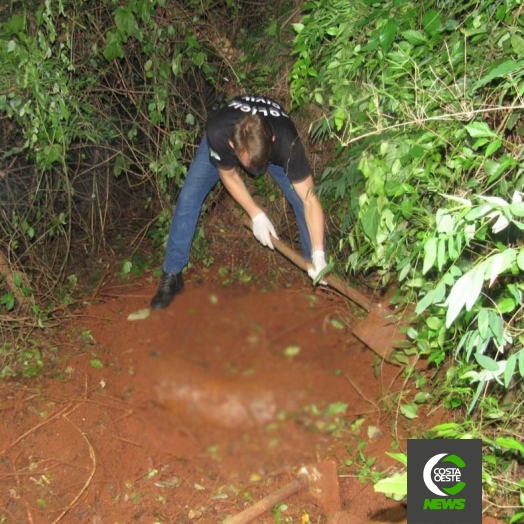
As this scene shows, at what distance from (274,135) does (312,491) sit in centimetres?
195

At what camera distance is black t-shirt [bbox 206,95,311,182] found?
335 centimetres

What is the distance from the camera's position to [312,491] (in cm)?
286

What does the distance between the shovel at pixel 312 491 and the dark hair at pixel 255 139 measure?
5.38 feet

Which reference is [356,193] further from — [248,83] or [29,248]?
[29,248]

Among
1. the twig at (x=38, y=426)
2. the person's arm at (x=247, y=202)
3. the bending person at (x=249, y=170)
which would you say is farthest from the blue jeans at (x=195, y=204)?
the twig at (x=38, y=426)

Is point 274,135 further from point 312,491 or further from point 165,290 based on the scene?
point 312,491

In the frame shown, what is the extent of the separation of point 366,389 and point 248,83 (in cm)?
231

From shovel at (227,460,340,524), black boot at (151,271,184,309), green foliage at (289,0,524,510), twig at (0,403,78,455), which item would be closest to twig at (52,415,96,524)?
twig at (0,403,78,455)

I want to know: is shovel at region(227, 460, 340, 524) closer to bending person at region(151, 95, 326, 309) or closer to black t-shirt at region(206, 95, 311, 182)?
bending person at region(151, 95, 326, 309)

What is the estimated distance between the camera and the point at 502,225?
57.8 inches

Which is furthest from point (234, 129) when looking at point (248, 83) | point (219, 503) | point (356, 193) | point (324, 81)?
point (219, 503)

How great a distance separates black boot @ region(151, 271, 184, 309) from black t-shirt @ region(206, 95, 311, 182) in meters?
1.01

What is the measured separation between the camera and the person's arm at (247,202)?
3656 millimetres

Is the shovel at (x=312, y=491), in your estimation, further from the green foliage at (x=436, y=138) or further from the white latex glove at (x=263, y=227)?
the white latex glove at (x=263, y=227)
